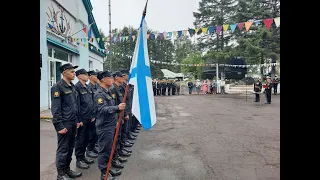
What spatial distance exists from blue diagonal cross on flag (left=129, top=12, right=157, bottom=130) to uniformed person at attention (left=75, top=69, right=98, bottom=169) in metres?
2.11

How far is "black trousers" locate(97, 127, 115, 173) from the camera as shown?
416 cm

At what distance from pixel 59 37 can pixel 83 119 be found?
9.26 m

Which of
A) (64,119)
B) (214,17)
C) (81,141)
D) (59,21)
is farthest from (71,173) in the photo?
(214,17)

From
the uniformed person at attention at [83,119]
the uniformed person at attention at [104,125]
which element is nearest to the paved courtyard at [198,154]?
the uniformed person at attention at [83,119]

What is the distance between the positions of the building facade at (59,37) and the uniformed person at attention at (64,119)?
623 cm

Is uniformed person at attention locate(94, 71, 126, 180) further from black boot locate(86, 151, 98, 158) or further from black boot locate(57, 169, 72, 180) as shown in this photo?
black boot locate(86, 151, 98, 158)

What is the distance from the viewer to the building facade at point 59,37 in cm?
1120

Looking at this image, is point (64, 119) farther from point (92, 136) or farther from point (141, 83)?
point (141, 83)

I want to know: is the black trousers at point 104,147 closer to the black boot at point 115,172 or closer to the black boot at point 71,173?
the black boot at point 115,172

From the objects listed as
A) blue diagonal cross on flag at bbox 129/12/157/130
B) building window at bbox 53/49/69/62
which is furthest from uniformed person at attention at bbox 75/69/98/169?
building window at bbox 53/49/69/62

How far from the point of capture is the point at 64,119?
4285 millimetres
